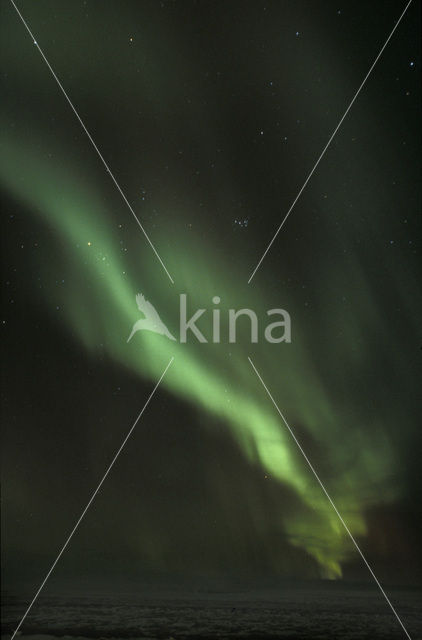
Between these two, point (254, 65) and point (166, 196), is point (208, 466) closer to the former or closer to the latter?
point (166, 196)


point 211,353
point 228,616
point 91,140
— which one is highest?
point 91,140

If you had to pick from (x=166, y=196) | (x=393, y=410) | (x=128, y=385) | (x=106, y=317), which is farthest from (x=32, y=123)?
(x=393, y=410)

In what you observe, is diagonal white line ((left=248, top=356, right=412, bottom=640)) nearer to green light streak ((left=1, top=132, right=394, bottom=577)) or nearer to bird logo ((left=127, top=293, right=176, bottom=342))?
green light streak ((left=1, top=132, right=394, bottom=577))

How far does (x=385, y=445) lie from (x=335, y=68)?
3.40 ft

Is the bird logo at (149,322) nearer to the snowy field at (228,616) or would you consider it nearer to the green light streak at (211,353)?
the green light streak at (211,353)

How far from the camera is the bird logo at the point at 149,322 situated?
1950 mm

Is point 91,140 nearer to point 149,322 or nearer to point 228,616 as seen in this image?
point 149,322

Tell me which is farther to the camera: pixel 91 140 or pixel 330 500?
pixel 91 140

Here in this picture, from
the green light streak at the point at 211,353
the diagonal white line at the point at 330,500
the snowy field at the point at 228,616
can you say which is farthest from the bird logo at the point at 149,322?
the snowy field at the point at 228,616

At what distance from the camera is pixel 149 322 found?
6.40 feet

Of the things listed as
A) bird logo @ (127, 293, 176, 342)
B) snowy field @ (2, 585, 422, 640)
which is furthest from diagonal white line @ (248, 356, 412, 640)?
bird logo @ (127, 293, 176, 342)

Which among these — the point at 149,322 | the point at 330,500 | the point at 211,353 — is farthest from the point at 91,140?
the point at 330,500

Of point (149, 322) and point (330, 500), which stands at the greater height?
point (149, 322)

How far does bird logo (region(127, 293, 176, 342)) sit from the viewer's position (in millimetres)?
1950
